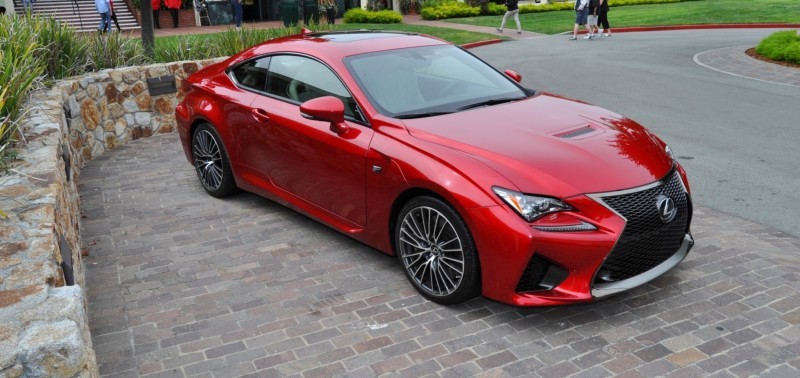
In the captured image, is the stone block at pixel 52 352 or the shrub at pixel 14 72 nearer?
the stone block at pixel 52 352

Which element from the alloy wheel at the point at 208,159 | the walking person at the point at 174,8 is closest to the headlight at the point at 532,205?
the alloy wheel at the point at 208,159

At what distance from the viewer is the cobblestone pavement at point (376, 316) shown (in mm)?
4324

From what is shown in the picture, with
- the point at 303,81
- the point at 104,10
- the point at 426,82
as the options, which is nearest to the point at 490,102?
the point at 426,82

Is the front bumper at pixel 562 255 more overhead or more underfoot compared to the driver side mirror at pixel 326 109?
more underfoot

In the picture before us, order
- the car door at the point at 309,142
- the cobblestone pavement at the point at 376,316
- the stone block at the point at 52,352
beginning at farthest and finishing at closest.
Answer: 1. the car door at the point at 309,142
2. the cobblestone pavement at the point at 376,316
3. the stone block at the point at 52,352

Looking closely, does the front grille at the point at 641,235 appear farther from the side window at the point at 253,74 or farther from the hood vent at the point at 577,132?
the side window at the point at 253,74

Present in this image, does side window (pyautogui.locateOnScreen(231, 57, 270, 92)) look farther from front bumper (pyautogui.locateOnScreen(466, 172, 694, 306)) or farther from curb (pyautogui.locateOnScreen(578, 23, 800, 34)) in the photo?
curb (pyautogui.locateOnScreen(578, 23, 800, 34))

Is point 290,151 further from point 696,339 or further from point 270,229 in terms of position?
point 696,339

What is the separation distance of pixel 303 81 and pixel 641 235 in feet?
9.95

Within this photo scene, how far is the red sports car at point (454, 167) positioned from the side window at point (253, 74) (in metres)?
0.02

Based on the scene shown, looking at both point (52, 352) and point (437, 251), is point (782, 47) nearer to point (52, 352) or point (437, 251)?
point (437, 251)

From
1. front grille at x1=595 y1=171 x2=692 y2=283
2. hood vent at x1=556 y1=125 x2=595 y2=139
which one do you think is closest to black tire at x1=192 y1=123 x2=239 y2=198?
hood vent at x1=556 y1=125 x2=595 y2=139

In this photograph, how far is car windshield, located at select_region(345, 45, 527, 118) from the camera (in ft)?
18.5

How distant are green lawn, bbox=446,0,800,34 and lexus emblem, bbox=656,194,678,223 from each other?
2334 centimetres
